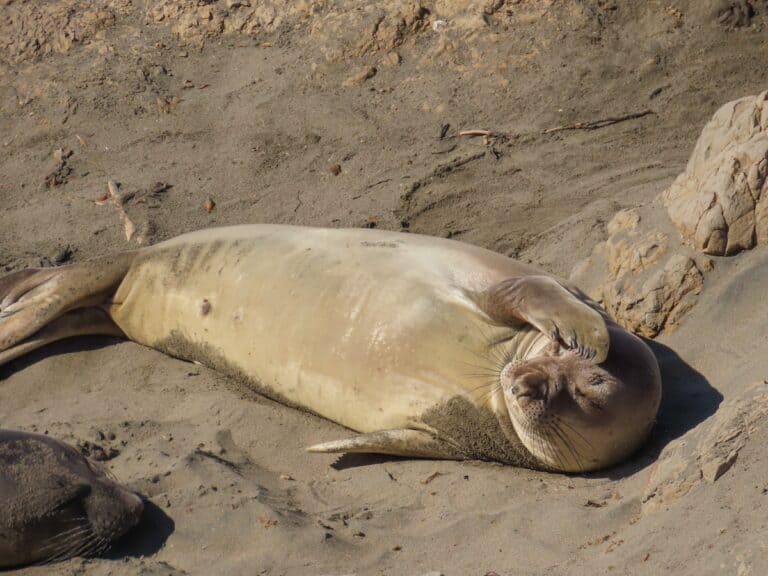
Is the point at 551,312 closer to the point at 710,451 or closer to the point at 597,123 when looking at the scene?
the point at 710,451

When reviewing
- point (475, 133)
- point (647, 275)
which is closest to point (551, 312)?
point (647, 275)

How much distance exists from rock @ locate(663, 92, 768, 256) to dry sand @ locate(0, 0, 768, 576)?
0.40 ft

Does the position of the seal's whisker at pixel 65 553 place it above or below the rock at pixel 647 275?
above

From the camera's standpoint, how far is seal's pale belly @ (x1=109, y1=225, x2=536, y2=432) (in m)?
4.85

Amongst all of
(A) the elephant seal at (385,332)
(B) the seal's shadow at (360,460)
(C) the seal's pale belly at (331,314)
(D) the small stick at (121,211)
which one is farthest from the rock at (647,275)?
(D) the small stick at (121,211)

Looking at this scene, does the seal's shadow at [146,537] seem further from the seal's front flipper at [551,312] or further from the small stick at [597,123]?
the small stick at [597,123]

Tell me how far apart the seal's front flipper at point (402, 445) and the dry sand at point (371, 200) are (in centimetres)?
8

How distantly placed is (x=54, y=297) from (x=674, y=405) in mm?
3357

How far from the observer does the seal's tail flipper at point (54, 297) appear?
20.2 ft

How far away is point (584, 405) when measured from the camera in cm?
435

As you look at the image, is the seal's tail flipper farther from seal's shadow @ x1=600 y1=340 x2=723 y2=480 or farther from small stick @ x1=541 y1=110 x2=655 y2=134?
seal's shadow @ x1=600 y1=340 x2=723 y2=480

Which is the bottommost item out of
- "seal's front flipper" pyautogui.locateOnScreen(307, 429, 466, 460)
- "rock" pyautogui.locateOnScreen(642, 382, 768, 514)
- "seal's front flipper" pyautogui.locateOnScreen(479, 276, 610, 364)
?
"seal's front flipper" pyautogui.locateOnScreen(307, 429, 466, 460)

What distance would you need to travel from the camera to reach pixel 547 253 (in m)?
6.10

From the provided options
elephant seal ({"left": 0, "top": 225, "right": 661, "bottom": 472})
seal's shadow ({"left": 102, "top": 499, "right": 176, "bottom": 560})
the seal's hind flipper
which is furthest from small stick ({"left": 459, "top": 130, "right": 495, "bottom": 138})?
seal's shadow ({"left": 102, "top": 499, "right": 176, "bottom": 560})
